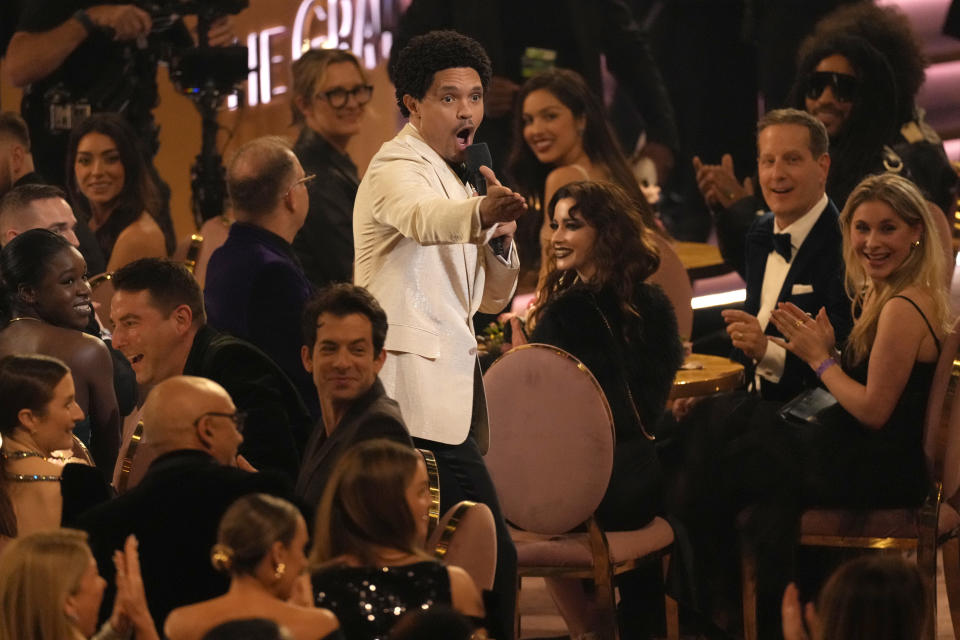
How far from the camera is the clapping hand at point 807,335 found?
3930mm

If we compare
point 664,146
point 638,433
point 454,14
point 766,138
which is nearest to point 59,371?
point 638,433

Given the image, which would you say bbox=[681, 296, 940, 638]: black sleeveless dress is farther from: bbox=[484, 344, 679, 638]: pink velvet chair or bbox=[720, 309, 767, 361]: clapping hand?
bbox=[484, 344, 679, 638]: pink velvet chair

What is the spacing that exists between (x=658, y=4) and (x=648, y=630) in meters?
5.85

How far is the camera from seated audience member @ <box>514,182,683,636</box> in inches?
152

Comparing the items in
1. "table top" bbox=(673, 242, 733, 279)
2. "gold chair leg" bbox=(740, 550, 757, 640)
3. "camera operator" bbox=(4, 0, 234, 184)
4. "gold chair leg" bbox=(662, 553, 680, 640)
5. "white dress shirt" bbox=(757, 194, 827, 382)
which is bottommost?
"gold chair leg" bbox=(662, 553, 680, 640)

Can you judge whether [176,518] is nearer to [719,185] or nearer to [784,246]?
[784,246]

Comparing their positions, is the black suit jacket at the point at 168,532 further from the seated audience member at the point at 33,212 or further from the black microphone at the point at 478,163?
the seated audience member at the point at 33,212

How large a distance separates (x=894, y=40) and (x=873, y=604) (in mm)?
4130

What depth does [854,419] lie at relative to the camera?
12.9 feet

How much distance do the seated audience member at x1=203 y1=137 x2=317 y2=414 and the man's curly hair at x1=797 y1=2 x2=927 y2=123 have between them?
8.04ft

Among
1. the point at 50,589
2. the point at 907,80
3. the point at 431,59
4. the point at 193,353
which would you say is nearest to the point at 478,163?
the point at 431,59

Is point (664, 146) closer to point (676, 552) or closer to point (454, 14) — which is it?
point (454, 14)

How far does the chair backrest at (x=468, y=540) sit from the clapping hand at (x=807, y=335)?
1.32 metres

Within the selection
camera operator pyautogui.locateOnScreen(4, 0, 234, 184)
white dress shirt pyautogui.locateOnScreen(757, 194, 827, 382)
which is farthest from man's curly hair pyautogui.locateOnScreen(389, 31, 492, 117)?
camera operator pyautogui.locateOnScreen(4, 0, 234, 184)
